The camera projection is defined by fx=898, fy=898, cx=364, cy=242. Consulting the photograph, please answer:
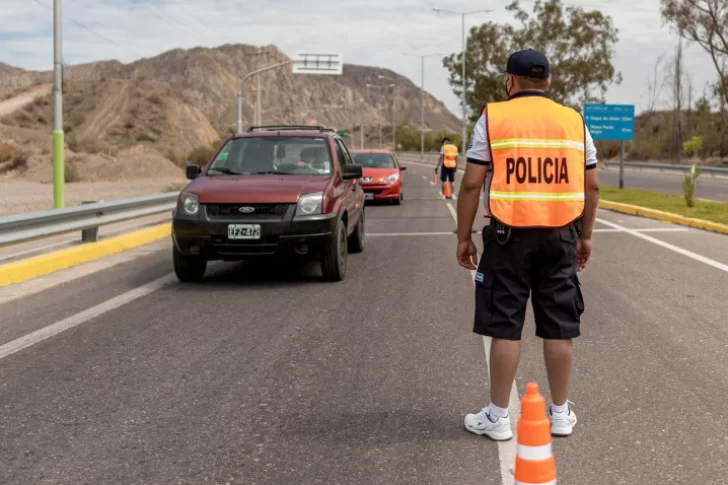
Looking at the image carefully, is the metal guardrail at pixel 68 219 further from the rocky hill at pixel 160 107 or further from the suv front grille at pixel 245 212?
the rocky hill at pixel 160 107

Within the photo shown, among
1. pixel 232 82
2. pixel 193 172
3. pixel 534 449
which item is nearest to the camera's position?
pixel 534 449

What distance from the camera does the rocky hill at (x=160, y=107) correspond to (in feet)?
200

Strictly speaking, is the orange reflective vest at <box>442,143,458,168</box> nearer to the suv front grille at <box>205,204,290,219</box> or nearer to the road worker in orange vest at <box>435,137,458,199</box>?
the road worker in orange vest at <box>435,137,458,199</box>

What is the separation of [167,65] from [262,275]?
177 meters

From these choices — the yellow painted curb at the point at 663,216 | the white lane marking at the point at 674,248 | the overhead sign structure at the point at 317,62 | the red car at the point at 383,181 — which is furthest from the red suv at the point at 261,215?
the overhead sign structure at the point at 317,62

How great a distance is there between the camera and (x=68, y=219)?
11125mm

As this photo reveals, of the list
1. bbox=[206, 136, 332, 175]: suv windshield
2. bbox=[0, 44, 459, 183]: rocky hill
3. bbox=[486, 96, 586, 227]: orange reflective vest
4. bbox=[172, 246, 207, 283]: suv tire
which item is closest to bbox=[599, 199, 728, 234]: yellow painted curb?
bbox=[206, 136, 332, 175]: suv windshield

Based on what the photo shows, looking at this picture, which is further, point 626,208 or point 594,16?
point 594,16

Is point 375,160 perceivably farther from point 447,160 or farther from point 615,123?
point 615,123

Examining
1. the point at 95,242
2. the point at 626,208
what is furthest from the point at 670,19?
the point at 95,242

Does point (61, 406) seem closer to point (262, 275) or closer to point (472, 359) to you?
point (472, 359)

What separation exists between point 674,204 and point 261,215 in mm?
13938

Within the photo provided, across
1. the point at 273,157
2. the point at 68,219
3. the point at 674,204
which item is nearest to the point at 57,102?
the point at 68,219

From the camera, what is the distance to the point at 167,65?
587ft
